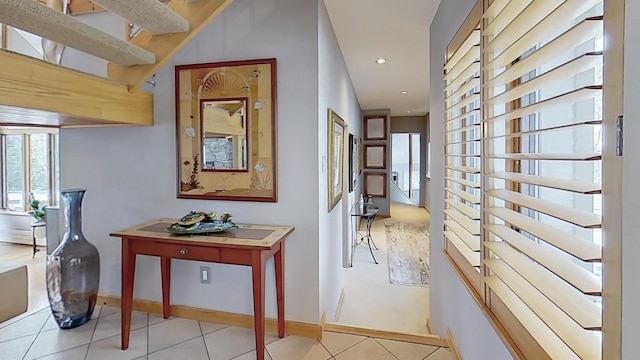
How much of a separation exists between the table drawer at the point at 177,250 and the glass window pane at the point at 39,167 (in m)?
4.62

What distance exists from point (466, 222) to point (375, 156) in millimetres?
6318

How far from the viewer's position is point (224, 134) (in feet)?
7.95

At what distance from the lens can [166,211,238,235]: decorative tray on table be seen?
6.74 ft

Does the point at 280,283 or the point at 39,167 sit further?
the point at 39,167

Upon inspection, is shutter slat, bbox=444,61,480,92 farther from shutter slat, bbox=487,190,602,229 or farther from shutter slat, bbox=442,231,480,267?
shutter slat, bbox=442,231,480,267

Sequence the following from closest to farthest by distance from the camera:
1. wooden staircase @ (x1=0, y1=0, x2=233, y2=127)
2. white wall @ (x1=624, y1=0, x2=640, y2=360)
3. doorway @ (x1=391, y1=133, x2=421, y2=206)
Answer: white wall @ (x1=624, y1=0, x2=640, y2=360) → wooden staircase @ (x1=0, y1=0, x2=233, y2=127) → doorway @ (x1=391, y1=133, x2=421, y2=206)

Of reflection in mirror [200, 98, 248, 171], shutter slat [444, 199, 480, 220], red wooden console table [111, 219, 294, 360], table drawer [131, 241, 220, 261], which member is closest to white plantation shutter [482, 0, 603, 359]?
shutter slat [444, 199, 480, 220]

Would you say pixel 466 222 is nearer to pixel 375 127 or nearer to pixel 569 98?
pixel 569 98

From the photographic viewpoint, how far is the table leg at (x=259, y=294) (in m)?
1.87

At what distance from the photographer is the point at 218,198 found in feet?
8.07

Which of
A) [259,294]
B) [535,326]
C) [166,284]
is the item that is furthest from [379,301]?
[535,326]

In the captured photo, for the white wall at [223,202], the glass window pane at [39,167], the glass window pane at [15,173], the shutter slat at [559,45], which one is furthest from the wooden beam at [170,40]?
the glass window pane at [15,173]

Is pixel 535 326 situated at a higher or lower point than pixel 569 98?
lower

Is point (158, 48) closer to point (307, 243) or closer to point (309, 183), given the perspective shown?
point (309, 183)
